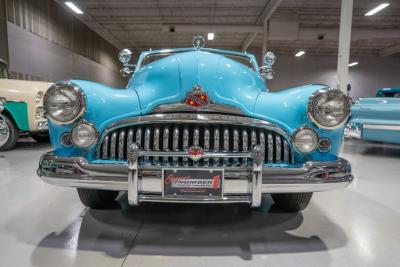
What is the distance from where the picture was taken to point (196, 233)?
1.94 metres

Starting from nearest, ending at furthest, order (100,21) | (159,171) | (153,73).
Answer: (159,171) < (153,73) < (100,21)

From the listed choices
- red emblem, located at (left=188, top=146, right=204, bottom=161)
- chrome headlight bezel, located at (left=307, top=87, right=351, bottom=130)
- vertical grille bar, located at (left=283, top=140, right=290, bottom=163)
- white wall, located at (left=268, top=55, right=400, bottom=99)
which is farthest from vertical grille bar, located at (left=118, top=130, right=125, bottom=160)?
white wall, located at (left=268, top=55, right=400, bottom=99)

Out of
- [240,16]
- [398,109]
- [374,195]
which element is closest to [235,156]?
[374,195]

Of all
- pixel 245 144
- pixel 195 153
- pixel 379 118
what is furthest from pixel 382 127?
pixel 195 153

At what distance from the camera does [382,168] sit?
13.7ft

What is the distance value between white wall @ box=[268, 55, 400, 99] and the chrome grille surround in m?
17.0

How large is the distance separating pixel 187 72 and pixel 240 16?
10123 millimetres

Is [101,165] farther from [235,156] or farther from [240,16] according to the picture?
[240,16]

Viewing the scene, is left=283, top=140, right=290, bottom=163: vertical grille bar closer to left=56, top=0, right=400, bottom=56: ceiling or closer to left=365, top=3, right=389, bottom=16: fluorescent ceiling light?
left=56, top=0, right=400, bottom=56: ceiling

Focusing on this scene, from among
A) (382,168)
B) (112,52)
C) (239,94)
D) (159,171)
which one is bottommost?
(382,168)

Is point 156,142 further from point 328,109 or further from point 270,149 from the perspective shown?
point 328,109

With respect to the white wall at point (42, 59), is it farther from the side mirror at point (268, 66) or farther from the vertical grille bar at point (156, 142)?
the vertical grille bar at point (156, 142)

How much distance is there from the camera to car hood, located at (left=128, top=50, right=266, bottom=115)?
188 cm

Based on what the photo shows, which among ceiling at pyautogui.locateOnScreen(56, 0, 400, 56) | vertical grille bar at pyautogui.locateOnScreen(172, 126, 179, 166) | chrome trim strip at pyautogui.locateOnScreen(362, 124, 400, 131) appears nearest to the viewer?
vertical grille bar at pyautogui.locateOnScreen(172, 126, 179, 166)
